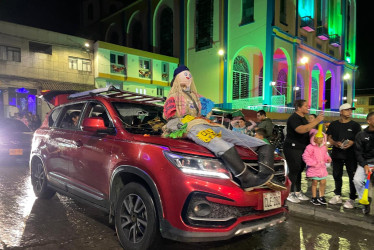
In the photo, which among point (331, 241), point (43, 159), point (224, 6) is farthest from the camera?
point (224, 6)

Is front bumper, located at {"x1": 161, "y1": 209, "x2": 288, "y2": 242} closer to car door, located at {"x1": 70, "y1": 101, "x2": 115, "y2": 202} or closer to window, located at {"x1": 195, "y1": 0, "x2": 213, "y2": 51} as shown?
car door, located at {"x1": 70, "y1": 101, "x2": 115, "y2": 202}

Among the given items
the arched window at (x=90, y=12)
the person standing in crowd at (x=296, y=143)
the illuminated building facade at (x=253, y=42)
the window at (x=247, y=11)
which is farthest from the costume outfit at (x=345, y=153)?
the arched window at (x=90, y=12)

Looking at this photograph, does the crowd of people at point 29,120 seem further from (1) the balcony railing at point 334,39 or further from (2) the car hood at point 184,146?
(1) the balcony railing at point 334,39

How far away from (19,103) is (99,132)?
21376 mm

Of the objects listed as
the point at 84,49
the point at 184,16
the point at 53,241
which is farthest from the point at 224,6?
the point at 53,241

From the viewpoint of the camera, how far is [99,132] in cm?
361

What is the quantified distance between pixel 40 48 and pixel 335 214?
2429 centimetres

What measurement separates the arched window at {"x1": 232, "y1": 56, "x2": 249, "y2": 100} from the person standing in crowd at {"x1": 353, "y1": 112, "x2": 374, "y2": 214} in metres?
19.7

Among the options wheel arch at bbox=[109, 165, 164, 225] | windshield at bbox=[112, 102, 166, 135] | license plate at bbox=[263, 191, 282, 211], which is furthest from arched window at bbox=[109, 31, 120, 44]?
license plate at bbox=[263, 191, 282, 211]

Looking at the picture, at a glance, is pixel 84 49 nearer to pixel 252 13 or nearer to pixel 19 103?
pixel 19 103

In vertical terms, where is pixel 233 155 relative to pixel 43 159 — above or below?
above

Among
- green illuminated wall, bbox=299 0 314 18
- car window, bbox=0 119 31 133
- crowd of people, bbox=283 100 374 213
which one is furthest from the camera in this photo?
green illuminated wall, bbox=299 0 314 18

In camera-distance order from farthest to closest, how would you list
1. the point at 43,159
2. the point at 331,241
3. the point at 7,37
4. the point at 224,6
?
the point at 224,6, the point at 7,37, the point at 43,159, the point at 331,241

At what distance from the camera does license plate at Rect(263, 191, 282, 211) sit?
2904mm
